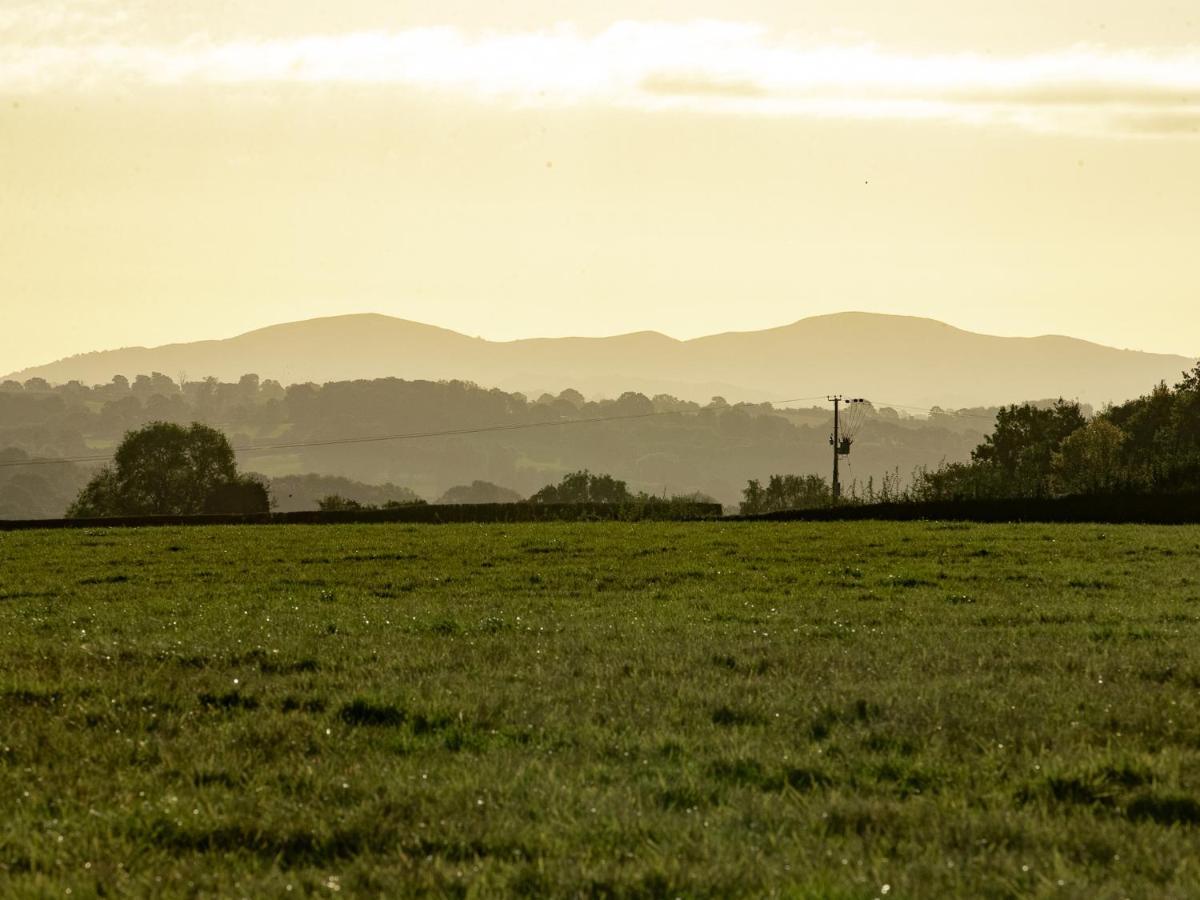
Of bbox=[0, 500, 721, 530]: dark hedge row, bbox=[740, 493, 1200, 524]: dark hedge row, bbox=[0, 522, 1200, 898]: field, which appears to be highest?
bbox=[740, 493, 1200, 524]: dark hedge row

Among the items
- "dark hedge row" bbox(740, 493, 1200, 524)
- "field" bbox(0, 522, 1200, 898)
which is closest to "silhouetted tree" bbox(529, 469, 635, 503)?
"dark hedge row" bbox(740, 493, 1200, 524)

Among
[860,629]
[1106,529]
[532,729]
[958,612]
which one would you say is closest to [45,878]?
[532,729]

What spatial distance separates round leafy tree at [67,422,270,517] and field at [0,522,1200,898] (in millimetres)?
101273

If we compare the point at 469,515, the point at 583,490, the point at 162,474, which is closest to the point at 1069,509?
the point at 469,515

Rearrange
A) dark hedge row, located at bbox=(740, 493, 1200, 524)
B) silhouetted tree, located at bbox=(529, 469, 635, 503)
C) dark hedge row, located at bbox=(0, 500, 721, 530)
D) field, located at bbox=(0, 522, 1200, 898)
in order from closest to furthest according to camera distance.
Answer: field, located at bbox=(0, 522, 1200, 898)
dark hedge row, located at bbox=(740, 493, 1200, 524)
dark hedge row, located at bbox=(0, 500, 721, 530)
silhouetted tree, located at bbox=(529, 469, 635, 503)

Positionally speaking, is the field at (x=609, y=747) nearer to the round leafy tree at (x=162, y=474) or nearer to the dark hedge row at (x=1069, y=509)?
the dark hedge row at (x=1069, y=509)

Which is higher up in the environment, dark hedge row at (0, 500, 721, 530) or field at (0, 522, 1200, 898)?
dark hedge row at (0, 500, 721, 530)

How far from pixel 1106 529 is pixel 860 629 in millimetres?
20016

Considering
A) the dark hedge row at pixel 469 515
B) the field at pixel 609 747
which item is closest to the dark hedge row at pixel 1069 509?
the dark hedge row at pixel 469 515

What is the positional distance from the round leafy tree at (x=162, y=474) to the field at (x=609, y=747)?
101m

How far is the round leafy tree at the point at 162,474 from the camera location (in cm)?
11506

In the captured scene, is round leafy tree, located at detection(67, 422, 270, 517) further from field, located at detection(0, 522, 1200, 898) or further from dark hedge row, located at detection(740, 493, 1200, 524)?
field, located at detection(0, 522, 1200, 898)

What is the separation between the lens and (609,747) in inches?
377

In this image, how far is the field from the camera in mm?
7012
